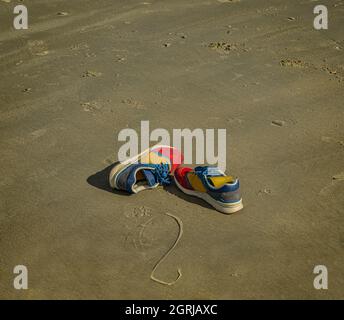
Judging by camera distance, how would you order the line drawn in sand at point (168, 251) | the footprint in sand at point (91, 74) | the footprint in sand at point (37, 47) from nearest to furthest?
the line drawn in sand at point (168, 251), the footprint in sand at point (91, 74), the footprint in sand at point (37, 47)

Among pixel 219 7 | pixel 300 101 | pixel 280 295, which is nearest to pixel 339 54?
pixel 300 101

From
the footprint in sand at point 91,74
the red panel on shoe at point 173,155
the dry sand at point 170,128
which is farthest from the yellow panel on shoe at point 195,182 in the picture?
the footprint in sand at point 91,74

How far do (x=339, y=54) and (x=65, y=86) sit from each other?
10.6ft

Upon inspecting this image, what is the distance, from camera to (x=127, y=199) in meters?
3.45

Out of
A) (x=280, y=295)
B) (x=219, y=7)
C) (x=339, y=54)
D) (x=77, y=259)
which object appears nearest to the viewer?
(x=280, y=295)

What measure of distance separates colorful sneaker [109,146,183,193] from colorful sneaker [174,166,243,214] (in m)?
0.13

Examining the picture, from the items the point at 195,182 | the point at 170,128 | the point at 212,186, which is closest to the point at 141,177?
the point at 195,182

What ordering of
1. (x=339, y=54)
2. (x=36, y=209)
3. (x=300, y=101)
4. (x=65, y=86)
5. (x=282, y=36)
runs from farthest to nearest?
(x=282, y=36) < (x=339, y=54) < (x=65, y=86) < (x=300, y=101) < (x=36, y=209)

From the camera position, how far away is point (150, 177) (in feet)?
11.4

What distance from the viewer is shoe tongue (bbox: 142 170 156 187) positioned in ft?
11.4

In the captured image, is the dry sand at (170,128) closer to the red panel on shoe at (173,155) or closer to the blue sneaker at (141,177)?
the blue sneaker at (141,177)

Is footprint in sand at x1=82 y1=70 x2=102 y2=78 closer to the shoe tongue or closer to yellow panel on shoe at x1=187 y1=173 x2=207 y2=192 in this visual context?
the shoe tongue

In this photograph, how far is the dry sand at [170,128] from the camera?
2.88 meters

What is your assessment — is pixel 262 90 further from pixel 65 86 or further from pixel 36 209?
pixel 36 209
